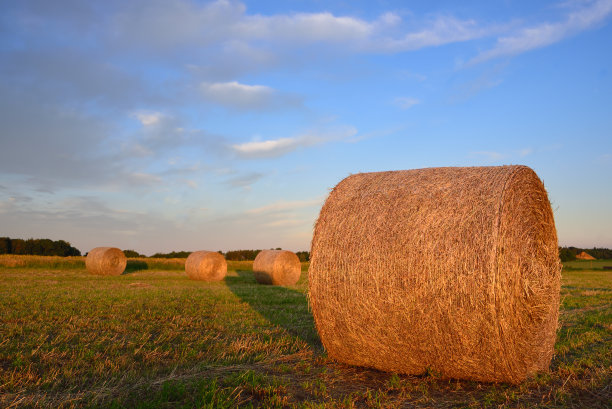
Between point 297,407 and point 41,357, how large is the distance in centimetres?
356

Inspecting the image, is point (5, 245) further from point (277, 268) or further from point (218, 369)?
point (218, 369)

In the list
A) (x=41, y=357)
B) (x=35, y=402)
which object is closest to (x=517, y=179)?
(x=35, y=402)

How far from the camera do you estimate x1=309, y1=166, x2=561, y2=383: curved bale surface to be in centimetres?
508

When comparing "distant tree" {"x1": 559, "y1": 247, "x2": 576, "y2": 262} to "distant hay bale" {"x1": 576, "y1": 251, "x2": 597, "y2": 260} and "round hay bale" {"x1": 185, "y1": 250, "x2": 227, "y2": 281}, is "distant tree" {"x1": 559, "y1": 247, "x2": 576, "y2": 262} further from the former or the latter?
"round hay bale" {"x1": 185, "y1": 250, "x2": 227, "y2": 281}

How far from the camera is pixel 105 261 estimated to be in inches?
918

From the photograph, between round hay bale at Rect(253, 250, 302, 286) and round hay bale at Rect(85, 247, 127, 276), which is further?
round hay bale at Rect(85, 247, 127, 276)

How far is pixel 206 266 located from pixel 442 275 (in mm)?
18258

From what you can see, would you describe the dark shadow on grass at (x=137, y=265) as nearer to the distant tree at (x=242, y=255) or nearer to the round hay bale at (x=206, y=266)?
the round hay bale at (x=206, y=266)

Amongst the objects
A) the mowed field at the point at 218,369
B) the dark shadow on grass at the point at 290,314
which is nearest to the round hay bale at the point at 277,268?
the dark shadow on grass at the point at 290,314

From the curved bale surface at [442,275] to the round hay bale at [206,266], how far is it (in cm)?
1656

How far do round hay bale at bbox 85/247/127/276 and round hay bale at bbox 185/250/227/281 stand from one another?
4334mm

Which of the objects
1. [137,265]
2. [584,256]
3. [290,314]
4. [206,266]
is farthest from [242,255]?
[584,256]

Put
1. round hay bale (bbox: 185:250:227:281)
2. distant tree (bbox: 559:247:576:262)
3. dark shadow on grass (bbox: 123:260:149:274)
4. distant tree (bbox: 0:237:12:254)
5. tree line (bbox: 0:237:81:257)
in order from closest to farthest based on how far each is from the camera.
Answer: round hay bale (bbox: 185:250:227:281) → dark shadow on grass (bbox: 123:260:149:274) → distant tree (bbox: 0:237:12:254) → tree line (bbox: 0:237:81:257) → distant tree (bbox: 559:247:576:262)

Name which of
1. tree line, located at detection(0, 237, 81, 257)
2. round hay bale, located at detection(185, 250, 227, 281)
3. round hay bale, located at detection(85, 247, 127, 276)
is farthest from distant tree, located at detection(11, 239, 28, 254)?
round hay bale, located at detection(185, 250, 227, 281)
